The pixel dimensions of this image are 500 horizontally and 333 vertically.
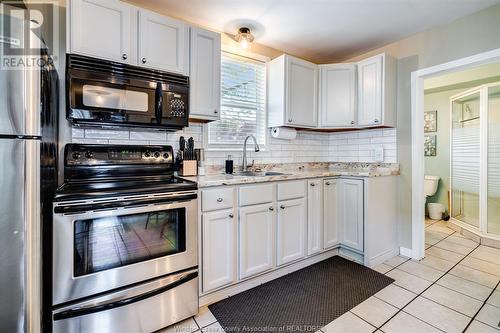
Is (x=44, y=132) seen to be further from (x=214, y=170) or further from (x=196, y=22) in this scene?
(x=196, y=22)

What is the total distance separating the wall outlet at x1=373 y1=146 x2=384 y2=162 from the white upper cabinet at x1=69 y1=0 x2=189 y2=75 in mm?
2446

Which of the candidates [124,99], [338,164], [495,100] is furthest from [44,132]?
[495,100]

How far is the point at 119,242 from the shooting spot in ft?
4.79

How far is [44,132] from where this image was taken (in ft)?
4.40

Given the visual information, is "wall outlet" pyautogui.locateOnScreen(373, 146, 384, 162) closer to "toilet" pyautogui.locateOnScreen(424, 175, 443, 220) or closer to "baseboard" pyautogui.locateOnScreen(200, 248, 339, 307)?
"baseboard" pyautogui.locateOnScreen(200, 248, 339, 307)

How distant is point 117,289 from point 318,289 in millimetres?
1589

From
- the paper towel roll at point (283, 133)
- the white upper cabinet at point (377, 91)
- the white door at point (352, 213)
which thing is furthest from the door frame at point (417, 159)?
the paper towel roll at point (283, 133)

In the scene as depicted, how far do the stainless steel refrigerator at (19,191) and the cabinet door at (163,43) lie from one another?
2.66ft

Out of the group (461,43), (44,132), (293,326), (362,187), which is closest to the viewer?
(44,132)

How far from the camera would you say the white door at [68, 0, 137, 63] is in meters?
1.65

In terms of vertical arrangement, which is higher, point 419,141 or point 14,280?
point 419,141

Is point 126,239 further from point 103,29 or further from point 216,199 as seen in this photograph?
point 103,29

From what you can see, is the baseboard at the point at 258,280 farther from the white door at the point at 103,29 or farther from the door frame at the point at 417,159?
the white door at the point at 103,29

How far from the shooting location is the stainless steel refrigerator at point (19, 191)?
3.65 feet
